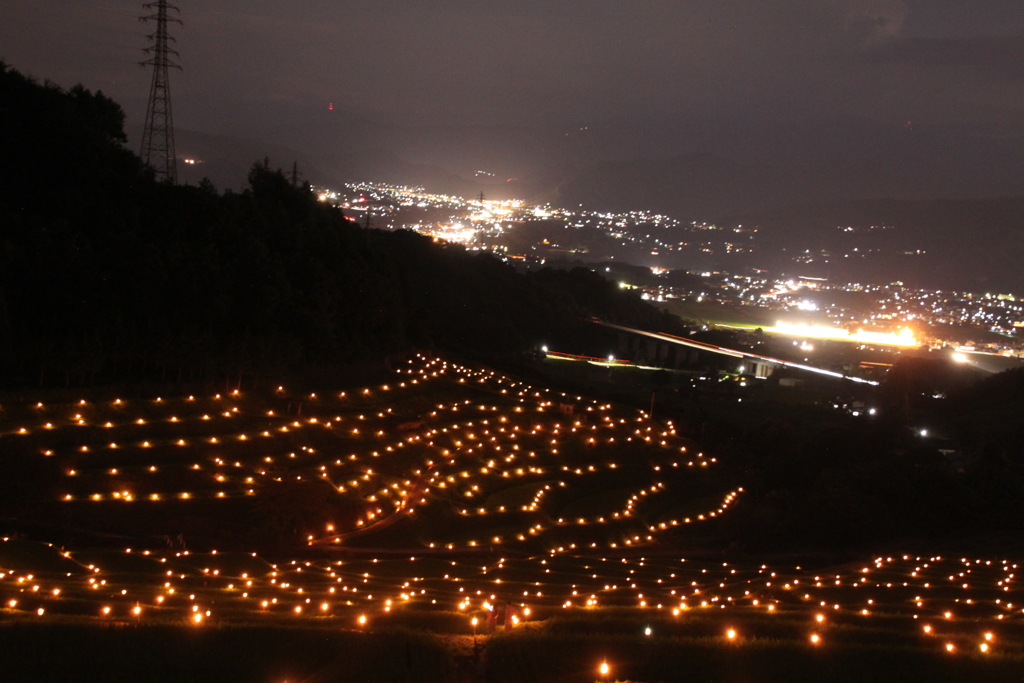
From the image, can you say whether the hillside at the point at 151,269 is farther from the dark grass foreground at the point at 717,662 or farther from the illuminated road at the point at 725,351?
the illuminated road at the point at 725,351

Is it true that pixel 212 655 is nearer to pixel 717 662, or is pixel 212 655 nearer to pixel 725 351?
pixel 717 662

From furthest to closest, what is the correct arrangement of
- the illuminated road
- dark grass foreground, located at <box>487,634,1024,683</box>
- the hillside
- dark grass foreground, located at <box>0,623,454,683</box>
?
the illuminated road < the hillside < dark grass foreground, located at <box>487,634,1024,683</box> < dark grass foreground, located at <box>0,623,454,683</box>

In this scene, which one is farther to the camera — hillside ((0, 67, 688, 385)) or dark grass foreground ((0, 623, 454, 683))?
hillside ((0, 67, 688, 385))

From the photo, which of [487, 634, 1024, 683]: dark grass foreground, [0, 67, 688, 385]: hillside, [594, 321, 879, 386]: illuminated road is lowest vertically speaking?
[594, 321, 879, 386]: illuminated road

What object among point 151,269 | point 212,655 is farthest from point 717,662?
point 151,269

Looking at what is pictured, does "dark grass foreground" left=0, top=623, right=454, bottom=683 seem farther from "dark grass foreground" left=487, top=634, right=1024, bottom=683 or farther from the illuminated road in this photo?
the illuminated road

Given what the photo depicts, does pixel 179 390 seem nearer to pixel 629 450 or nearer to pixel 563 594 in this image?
pixel 563 594

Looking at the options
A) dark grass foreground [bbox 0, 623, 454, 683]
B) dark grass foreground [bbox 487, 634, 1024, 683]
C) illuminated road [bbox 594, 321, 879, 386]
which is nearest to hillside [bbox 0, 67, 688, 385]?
dark grass foreground [bbox 0, 623, 454, 683]
